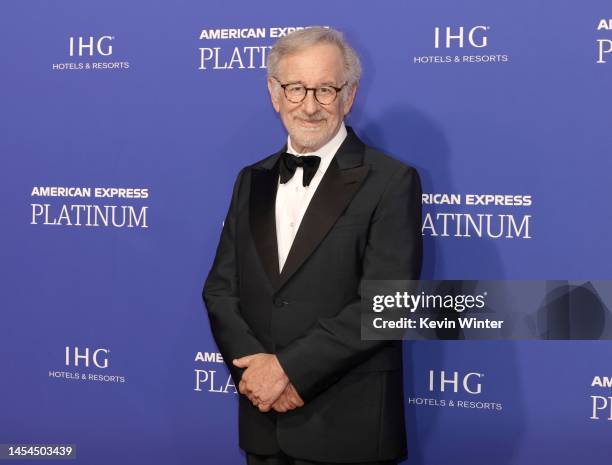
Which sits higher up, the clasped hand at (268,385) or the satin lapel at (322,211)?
the satin lapel at (322,211)

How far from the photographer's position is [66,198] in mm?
3543

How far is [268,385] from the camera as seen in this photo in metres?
2.38

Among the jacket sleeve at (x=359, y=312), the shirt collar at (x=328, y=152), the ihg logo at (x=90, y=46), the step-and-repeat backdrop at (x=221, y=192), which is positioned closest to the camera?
the jacket sleeve at (x=359, y=312)

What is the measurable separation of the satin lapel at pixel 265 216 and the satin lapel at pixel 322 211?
5 cm

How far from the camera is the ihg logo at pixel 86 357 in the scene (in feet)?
11.6

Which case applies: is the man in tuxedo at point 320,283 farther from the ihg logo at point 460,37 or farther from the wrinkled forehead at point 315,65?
the ihg logo at point 460,37

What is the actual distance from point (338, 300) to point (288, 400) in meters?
0.32

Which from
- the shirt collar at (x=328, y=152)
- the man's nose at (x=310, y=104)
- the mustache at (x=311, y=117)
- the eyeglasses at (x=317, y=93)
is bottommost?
the shirt collar at (x=328, y=152)

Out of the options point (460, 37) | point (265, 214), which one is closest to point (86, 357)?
point (265, 214)

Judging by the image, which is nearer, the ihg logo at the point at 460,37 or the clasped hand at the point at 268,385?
the clasped hand at the point at 268,385

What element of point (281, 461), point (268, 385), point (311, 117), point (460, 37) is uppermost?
point (460, 37)

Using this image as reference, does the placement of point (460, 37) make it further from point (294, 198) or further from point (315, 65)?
point (294, 198)

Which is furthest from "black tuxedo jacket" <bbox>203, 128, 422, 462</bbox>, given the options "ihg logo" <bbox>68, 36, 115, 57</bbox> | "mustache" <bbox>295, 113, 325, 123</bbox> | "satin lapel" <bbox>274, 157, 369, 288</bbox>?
"ihg logo" <bbox>68, 36, 115, 57</bbox>

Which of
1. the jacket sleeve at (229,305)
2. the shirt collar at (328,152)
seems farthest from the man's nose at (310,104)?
the jacket sleeve at (229,305)
